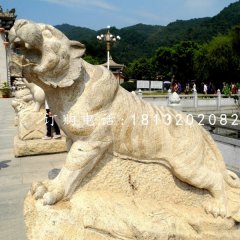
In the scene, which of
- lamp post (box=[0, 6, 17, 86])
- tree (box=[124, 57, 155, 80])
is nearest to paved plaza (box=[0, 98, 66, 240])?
lamp post (box=[0, 6, 17, 86])

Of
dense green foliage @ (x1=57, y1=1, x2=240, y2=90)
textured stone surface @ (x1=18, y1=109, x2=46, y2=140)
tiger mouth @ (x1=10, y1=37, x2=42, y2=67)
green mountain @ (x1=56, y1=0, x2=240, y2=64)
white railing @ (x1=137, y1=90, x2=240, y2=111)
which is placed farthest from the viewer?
green mountain @ (x1=56, y1=0, x2=240, y2=64)

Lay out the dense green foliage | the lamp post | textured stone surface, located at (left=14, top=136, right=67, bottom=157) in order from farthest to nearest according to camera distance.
A: the lamp post → the dense green foliage → textured stone surface, located at (left=14, top=136, right=67, bottom=157)

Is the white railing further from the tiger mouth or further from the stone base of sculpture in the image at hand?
the tiger mouth

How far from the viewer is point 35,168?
4.83 meters

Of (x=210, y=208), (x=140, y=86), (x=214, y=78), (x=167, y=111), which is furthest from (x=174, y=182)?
(x=214, y=78)

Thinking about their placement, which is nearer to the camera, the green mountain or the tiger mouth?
the tiger mouth

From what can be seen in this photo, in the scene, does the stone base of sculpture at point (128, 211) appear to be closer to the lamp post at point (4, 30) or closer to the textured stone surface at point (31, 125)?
the textured stone surface at point (31, 125)

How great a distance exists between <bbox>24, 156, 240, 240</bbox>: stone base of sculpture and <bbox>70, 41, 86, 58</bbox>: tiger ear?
729mm

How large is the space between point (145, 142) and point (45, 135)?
399 centimetres

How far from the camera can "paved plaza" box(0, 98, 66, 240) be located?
117 inches

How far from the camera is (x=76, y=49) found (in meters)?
2.11

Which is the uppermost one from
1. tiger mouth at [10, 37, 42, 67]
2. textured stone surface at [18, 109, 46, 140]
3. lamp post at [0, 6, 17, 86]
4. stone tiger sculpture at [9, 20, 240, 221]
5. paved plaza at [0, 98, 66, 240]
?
lamp post at [0, 6, 17, 86]

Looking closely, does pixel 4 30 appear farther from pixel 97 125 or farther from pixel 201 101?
pixel 97 125

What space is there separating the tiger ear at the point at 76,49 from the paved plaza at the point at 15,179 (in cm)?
164
